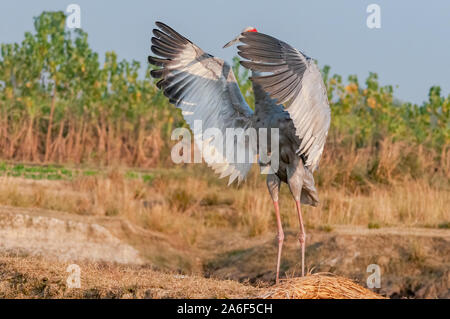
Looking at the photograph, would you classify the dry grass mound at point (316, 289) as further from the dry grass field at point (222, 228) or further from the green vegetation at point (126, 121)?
the green vegetation at point (126, 121)

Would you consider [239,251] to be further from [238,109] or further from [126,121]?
[126,121]

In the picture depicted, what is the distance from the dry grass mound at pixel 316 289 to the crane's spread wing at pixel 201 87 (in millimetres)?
2269

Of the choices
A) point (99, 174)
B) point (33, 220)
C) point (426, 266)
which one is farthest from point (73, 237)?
point (426, 266)

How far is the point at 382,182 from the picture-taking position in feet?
58.1

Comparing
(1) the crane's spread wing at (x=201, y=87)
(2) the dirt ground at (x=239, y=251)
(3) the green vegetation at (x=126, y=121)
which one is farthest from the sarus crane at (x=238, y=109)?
(3) the green vegetation at (x=126, y=121)

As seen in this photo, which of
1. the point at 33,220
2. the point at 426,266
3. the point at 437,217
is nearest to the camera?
the point at 426,266

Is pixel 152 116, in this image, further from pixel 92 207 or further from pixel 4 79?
pixel 92 207

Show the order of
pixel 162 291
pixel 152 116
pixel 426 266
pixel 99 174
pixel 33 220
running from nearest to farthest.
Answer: pixel 162 291 < pixel 426 266 < pixel 33 220 < pixel 99 174 < pixel 152 116

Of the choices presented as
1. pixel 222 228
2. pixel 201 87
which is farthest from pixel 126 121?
pixel 201 87

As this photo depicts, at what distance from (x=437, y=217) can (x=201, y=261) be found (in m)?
4.58

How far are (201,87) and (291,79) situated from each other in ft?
5.61

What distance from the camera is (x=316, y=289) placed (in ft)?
20.9

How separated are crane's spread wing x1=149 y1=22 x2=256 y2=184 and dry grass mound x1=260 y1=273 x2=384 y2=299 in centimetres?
227

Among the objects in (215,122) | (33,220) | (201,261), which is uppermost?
(215,122)
